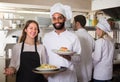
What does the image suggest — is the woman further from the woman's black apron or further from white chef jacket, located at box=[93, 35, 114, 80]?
white chef jacket, located at box=[93, 35, 114, 80]

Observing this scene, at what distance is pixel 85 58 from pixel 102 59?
0.69 ft

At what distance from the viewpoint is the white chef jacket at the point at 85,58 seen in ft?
8.13

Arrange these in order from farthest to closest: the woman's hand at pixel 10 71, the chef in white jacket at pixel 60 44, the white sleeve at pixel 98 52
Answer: the white sleeve at pixel 98 52, the chef in white jacket at pixel 60 44, the woman's hand at pixel 10 71

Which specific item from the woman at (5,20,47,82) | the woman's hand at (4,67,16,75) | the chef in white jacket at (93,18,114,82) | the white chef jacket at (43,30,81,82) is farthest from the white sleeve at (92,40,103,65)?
the woman's hand at (4,67,16,75)

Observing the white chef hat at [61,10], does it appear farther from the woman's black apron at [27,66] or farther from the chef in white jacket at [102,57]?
the chef in white jacket at [102,57]

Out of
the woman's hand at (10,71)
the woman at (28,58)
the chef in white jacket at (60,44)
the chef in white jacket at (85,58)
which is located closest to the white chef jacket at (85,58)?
the chef in white jacket at (85,58)

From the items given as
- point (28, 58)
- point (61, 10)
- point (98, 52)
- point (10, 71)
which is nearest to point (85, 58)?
point (98, 52)

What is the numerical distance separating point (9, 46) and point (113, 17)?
1933 millimetres

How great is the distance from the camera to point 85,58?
2.51m

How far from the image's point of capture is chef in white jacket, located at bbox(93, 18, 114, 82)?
2461 mm

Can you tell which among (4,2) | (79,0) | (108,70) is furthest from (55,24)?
(79,0)

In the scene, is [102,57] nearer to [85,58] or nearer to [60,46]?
[85,58]

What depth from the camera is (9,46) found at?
3229 millimetres

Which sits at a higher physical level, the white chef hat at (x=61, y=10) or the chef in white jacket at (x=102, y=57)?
the white chef hat at (x=61, y=10)
